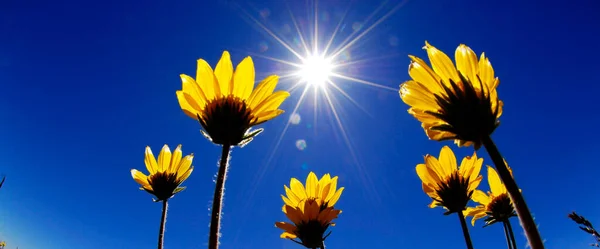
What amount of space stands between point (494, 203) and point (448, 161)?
1.03 m

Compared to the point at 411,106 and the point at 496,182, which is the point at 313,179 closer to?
the point at 496,182

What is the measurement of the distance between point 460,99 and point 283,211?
235cm

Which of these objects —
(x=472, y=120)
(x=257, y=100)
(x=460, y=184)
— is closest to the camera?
(x=472, y=120)

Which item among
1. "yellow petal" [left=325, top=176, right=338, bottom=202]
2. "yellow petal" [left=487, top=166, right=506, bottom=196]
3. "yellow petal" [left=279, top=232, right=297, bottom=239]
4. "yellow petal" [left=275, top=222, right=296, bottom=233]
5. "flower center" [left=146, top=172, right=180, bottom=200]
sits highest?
"flower center" [left=146, top=172, right=180, bottom=200]

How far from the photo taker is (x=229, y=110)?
6.07 feet

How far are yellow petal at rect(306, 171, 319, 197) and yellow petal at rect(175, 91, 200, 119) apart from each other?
2.15 meters

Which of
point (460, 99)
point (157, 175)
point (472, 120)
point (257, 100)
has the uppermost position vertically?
point (157, 175)

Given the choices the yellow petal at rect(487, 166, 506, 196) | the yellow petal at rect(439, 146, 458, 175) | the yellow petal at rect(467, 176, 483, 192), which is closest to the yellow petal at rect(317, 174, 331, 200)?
the yellow petal at rect(439, 146, 458, 175)

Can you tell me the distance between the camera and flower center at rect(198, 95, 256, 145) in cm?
174

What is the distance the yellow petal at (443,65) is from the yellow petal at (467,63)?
0.11 feet

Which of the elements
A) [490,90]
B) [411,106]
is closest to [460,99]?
[490,90]

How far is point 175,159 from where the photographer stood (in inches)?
166

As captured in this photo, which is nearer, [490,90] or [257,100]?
[490,90]

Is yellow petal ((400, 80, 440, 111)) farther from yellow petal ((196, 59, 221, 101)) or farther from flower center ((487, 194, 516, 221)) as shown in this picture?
flower center ((487, 194, 516, 221))
